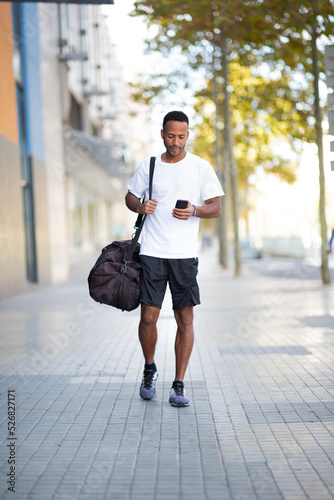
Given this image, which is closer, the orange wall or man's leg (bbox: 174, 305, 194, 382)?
man's leg (bbox: 174, 305, 194, 382)

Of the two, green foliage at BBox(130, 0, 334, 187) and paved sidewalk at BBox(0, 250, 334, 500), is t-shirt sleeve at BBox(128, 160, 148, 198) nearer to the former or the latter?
paved sidewalk at BBox(0, 250, 334, 500)

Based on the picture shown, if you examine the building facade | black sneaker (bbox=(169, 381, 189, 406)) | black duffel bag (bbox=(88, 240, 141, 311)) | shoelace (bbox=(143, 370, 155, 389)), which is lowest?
black sneaker (bbox=(169, 381, 189, 406))

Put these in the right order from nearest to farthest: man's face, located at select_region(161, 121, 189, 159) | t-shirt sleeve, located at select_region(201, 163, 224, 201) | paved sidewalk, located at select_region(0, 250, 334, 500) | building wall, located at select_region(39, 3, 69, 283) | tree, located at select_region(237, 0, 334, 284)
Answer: paved sidewalk, located at select_region(0, 250, 334, 500) < man's face, located at select_region(161, 121, 189, 159) < t-shirt sleeve, located at select_region(201, 163, 224, 201) < tree, located at select_region(237, 0, 334, 284) < building wall, located at select_region(39, 3, 69, 283)

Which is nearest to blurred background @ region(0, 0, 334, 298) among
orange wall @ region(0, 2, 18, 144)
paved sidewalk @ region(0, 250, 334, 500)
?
orange wall @ region(0, 2, 18, 144)

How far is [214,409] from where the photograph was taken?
460 centimetres

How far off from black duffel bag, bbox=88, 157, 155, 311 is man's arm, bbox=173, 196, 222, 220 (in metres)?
0.31

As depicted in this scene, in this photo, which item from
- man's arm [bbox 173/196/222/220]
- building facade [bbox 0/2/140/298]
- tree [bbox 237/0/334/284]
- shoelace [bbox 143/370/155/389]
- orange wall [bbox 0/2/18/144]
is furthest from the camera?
building facade [bbox 0/2/140/298]

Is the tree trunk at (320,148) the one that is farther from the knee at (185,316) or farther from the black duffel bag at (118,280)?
the black duffel bag at (118,280)

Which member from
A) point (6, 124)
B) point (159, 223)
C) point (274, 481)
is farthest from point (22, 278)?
point (274, 481)

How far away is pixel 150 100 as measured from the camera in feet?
73.9

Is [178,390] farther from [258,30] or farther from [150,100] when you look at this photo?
[150,100]

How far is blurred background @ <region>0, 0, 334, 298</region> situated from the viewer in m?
14.7

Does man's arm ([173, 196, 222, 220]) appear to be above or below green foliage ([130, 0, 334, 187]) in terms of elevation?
below

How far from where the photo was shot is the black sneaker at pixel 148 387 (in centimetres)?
484
